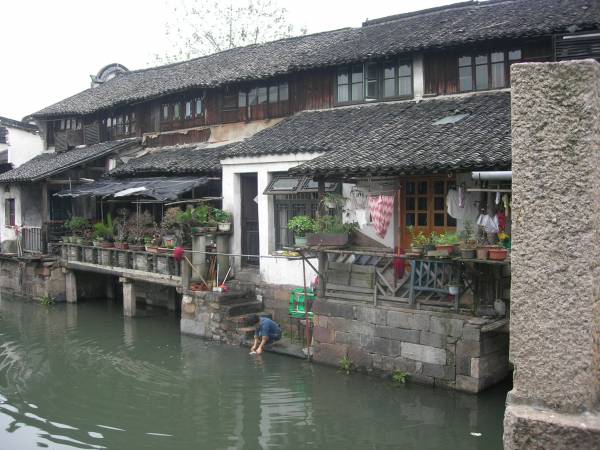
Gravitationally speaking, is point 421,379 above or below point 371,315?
below

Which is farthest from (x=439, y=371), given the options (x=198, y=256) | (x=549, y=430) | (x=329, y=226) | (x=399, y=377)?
(x=549, y=430)

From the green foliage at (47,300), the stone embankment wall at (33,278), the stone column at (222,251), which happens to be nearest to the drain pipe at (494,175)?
the stone column at (222,251)

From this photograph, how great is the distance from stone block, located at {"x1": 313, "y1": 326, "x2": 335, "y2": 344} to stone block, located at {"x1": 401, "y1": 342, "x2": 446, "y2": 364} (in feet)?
5.69

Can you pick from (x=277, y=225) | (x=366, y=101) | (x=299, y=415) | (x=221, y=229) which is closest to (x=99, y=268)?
(x=221, y=229)

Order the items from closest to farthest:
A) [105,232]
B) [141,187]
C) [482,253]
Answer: [482,253] < [141,187] < [105,232]

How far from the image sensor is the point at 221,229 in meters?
16.8

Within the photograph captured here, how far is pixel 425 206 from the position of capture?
530 inches

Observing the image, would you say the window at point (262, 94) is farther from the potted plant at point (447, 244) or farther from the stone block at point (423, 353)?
the stone block at point (423, 353)

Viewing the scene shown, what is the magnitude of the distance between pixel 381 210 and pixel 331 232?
118 centimetres

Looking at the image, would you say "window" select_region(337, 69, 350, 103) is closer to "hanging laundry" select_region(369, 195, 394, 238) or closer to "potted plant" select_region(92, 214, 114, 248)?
"hanging laundry" select_region(369, 195, 394, 238)

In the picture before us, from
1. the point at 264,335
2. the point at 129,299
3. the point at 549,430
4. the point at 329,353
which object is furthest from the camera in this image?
the point at 129,299

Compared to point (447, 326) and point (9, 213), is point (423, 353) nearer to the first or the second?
point (447, 326)

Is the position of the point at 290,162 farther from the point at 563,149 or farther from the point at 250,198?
the point at 563,149

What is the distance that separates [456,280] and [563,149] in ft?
30.7
